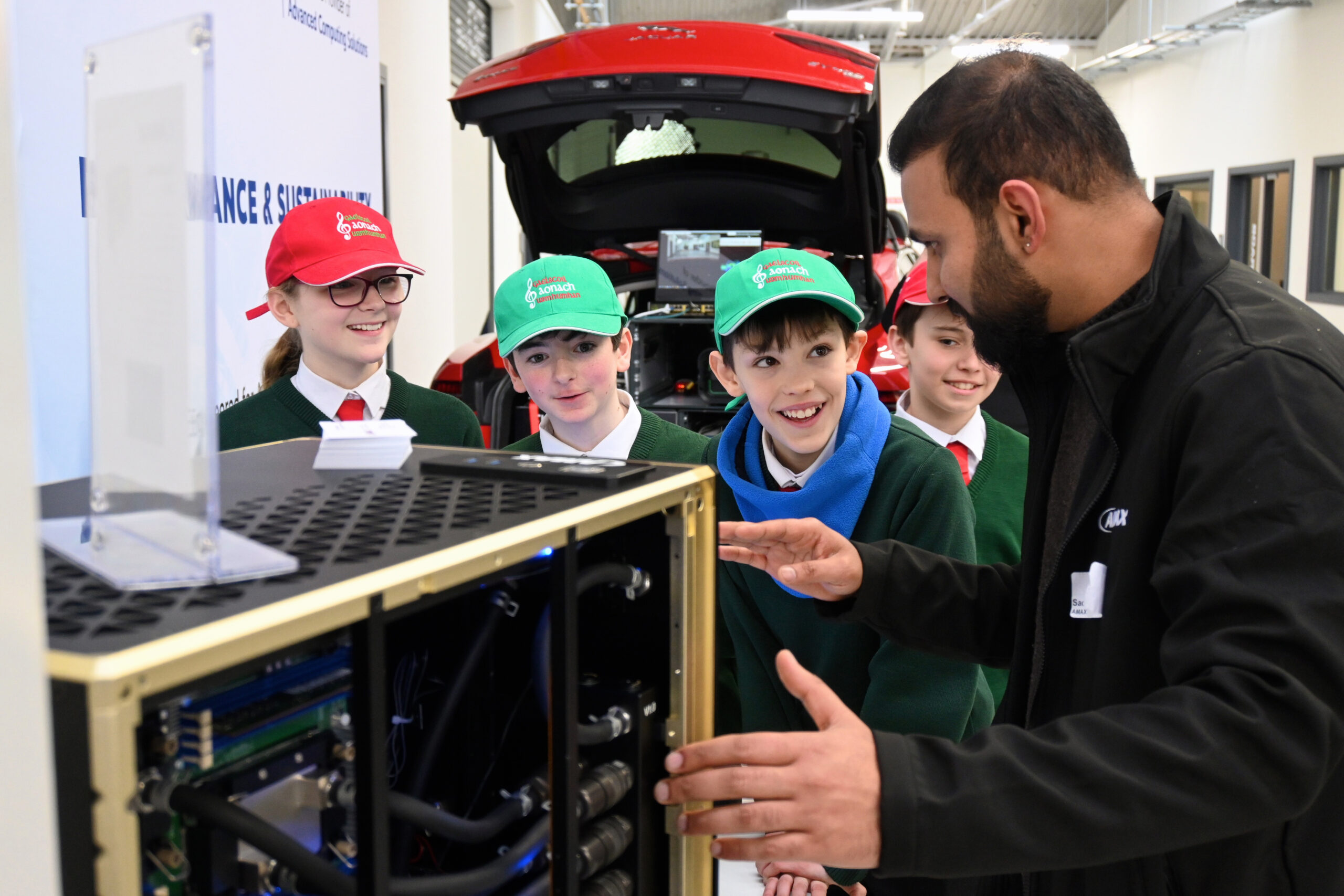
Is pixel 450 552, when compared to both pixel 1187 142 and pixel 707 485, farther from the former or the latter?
pixel 1187 142

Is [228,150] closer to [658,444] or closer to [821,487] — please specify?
[658,444]

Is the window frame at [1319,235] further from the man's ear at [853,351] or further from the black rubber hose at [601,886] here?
the black rubber hose at [601,886]

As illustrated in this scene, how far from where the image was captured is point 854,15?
11.0m

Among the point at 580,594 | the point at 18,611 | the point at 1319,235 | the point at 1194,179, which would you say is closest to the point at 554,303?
the point at 580,594

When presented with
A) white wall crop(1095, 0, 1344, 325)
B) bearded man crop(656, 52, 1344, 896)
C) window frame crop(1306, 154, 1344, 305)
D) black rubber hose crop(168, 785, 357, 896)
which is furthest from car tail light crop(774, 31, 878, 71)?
window frame crop(1306, 154, 1344, 305)

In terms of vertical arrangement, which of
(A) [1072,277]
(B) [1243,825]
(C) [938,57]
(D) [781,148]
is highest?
(C) [938,57]

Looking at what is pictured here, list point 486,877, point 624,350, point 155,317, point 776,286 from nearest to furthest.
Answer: point 155,317 < point 486,877 < point 776,286 < point 624,350

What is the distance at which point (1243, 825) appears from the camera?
870 mm

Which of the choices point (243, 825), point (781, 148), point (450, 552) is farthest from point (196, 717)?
point (781, 148)

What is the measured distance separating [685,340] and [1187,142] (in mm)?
11281

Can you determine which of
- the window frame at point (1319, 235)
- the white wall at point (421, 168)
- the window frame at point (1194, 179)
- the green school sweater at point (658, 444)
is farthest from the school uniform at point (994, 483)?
the window frame at point (1194, 179)

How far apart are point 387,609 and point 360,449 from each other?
1.38 feet

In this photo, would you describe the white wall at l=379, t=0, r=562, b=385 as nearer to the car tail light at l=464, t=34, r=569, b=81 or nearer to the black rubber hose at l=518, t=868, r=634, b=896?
the car tail light at l=464, t=34, r=569, b=81

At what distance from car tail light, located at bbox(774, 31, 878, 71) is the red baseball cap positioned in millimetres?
1547
